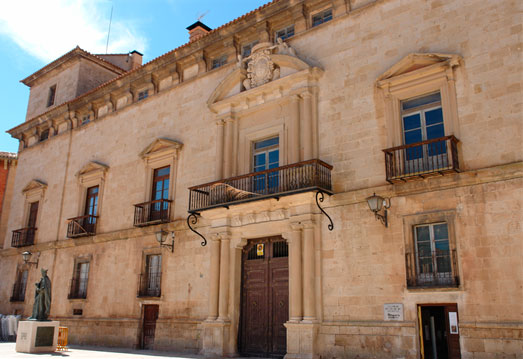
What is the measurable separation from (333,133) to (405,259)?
12.8ft

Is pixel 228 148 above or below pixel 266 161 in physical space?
above

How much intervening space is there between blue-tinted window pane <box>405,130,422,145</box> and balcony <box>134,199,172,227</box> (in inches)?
322

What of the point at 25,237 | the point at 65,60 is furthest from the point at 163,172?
the point at 65,60

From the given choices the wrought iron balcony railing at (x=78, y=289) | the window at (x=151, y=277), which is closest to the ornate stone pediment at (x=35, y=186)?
the wrought iron balcony railing at (x=78, y=289)

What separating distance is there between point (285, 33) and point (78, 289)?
12542mm

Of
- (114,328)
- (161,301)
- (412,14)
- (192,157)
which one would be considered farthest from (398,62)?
(114,328)

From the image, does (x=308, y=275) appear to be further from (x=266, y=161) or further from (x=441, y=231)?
(x=266, y=161)

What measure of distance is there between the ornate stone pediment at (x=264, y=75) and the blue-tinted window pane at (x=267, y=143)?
1.36 metres

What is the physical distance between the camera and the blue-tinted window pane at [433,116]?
11984 mm

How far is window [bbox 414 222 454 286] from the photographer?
428 inches

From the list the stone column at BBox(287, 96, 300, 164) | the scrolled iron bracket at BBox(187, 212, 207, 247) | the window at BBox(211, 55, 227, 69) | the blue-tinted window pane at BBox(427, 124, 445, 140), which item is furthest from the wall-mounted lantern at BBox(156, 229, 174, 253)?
the blue-tinted window pane at BBox(427, 124, 445, 140)

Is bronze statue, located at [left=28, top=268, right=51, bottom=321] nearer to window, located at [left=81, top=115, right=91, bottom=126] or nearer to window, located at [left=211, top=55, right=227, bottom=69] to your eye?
window, located at [left=81, top=115, right=91, bottom=126]

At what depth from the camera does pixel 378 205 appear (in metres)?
11.7

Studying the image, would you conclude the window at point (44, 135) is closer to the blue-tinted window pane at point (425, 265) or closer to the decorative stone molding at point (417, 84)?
the decorative stone molding at point (417, 84)
